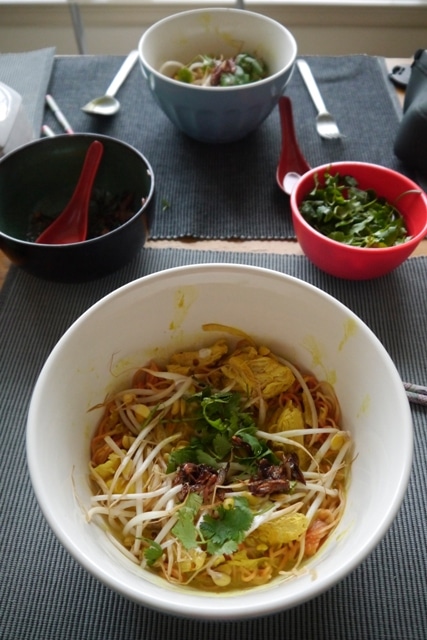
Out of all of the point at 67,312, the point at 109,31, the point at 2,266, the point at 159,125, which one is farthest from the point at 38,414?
the point at 109,31

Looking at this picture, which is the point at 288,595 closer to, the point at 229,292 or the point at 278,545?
the point at 278,545

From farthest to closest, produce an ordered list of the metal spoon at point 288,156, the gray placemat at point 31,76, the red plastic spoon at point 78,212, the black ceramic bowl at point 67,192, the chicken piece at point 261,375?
the gray placemat at point 31,76 → the metal spoon at point 288,156 → the red plastic spoon at point 78,212 → the black ceramic bowl at point 67,192 → the chicken piece at point 261,375

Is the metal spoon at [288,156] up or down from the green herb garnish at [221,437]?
up

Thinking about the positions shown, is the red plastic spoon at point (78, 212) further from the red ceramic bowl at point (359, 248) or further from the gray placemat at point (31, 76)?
the red ceramic bowl at point (359, 248)

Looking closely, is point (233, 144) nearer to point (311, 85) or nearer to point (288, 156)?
point (288, 156)

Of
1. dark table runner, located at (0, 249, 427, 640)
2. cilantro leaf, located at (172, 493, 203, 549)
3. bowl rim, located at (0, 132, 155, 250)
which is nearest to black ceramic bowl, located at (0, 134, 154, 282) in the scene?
bowl rim, located at (0, 132, 155, 250)


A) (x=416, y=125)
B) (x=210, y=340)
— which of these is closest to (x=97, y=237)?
(x=210, y=340)

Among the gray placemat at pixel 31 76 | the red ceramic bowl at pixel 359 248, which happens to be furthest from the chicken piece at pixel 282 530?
the gray placemat at pixel 31 76
